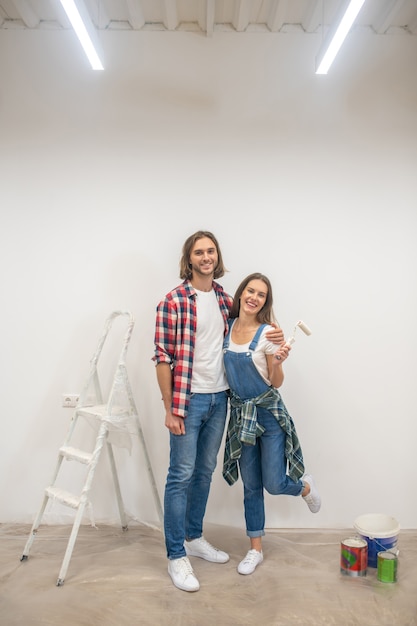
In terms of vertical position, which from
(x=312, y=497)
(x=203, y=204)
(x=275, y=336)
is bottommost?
(x=312, y=497)

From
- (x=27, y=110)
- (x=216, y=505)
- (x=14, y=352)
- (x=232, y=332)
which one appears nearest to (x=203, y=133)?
(x=27, y=110)

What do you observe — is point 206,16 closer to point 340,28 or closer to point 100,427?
point 340,28

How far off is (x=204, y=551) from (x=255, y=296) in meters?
1.27

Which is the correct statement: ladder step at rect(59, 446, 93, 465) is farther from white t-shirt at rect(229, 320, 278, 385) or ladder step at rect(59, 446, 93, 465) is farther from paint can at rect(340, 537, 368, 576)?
Result: paint can at rect(340, 537, 368, 576)

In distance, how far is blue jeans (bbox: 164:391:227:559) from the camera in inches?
93.2

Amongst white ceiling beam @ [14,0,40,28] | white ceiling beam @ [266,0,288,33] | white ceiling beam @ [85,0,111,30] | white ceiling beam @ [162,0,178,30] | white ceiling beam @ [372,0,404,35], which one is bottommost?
white ceiling beam @ [14,0,40,28]

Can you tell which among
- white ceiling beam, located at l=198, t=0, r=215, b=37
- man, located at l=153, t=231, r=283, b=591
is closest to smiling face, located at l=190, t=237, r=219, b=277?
man, located at l=153, t=231, r=283, b=591

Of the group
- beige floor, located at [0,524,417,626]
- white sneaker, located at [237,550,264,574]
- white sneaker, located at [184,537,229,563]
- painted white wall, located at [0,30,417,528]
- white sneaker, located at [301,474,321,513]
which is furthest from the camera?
painted white wall, located at [0,30,417,528]

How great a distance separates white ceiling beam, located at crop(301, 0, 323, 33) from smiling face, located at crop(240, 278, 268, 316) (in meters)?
1.57

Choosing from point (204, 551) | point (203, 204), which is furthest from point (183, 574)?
point (203, 204)

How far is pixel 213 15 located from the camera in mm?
2873

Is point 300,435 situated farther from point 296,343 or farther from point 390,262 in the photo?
point 390,262

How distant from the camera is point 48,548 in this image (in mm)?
2691

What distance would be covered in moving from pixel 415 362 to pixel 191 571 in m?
1.68
